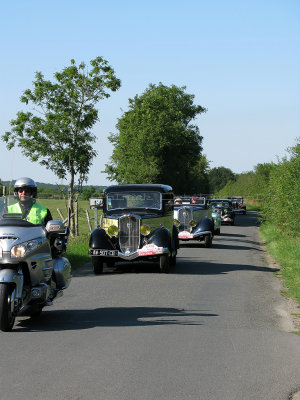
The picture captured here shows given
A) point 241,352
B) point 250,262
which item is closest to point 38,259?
point 241,352

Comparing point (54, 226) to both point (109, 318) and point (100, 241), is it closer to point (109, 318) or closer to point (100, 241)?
point (109, 318)

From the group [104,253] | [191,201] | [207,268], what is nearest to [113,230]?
[104,253]

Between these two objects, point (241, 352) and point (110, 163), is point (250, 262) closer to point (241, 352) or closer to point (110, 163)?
point (241, 352)

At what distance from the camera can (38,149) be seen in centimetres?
3020

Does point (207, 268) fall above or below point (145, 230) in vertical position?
below

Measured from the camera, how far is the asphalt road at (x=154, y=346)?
6.44 meters

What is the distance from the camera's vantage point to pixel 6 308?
8602mm

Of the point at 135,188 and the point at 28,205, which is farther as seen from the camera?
the point at 135,188

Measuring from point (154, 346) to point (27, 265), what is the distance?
198cm

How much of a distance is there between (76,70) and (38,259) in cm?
2270

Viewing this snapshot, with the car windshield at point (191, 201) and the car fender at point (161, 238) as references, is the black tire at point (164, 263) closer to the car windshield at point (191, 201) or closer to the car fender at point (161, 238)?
the car fender at point (161, 238)

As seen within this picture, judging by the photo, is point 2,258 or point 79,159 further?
point 79,159

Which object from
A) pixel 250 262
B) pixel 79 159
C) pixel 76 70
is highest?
pixel 76 70

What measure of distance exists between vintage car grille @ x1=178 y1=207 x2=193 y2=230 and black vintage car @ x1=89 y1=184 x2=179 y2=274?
24.3ft
